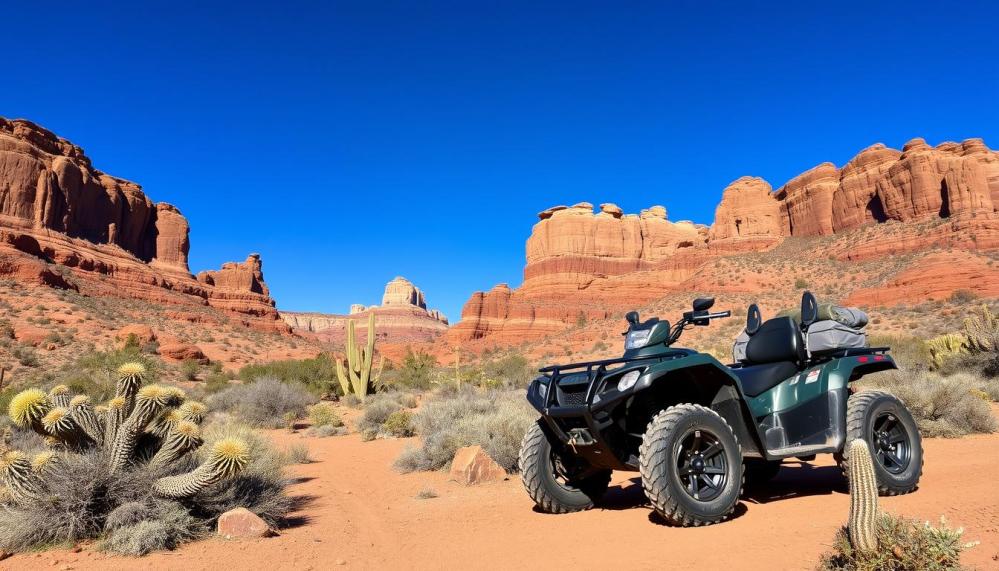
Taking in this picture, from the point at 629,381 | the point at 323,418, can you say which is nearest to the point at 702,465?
the point at 629,381

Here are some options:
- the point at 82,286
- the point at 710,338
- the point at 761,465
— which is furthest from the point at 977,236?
the point at 82,286

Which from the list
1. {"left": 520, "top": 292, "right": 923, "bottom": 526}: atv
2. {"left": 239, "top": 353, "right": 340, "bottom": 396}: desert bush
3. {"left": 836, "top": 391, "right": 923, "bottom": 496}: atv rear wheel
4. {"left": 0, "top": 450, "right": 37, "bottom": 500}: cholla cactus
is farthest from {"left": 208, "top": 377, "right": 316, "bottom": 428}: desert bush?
{"left": 836, "top": 391, "right": 923, "bottom": 496}: atv rear wheel

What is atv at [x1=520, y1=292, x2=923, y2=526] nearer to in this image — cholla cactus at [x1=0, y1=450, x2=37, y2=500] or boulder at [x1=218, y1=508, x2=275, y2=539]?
boulder at [x1=218, y1=508, x2=275, y2=539]

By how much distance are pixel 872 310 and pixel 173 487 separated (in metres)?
44.3

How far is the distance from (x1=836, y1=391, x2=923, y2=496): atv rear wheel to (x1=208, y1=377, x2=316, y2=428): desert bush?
1309 centimetres

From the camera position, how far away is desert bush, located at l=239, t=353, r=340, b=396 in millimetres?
21859

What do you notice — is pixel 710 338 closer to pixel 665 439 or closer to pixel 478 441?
pixel 478 441

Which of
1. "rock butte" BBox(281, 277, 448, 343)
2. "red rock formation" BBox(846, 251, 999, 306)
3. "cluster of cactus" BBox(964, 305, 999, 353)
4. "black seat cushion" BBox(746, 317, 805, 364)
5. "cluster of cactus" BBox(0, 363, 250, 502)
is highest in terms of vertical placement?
"rock butte" BBox(281, 277, 448, 343)

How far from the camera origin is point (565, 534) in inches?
176

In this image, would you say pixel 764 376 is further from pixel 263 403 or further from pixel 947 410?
pixel 263 403

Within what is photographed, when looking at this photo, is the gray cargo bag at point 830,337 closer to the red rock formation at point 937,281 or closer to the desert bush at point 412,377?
the desert bush at point 412,377

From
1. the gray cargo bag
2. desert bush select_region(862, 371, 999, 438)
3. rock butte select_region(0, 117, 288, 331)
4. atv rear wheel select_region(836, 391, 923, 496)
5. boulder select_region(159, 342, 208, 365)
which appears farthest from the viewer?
rock butte select_region(0, 117, 288, 331)

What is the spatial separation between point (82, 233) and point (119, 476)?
257ft

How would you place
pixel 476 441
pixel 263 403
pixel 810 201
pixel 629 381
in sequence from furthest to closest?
pixel 810 201
pixel 263 403
pixel 476 441
pixel 629 381
